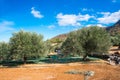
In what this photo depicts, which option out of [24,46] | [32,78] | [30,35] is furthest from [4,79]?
[30,35]

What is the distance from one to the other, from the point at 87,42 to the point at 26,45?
1797cm

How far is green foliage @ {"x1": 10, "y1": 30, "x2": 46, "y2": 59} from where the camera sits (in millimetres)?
55812

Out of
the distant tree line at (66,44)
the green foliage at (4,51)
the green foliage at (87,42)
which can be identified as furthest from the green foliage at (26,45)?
the green foliage at (87,42)

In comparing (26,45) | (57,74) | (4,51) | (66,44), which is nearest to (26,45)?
(26,45)

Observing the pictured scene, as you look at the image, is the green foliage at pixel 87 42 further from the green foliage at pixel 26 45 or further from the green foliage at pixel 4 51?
the green foliage at pixel 4 51

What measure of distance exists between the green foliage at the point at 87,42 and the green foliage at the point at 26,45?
8.20 m

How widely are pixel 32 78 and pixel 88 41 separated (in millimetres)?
30504

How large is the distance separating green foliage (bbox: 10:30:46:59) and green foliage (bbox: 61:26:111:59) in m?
8.20

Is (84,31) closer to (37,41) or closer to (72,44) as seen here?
(72,44)

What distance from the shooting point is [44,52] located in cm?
5881

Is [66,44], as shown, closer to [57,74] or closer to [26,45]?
[26,45]

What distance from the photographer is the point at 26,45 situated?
56500mm

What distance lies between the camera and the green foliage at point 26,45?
55.8m

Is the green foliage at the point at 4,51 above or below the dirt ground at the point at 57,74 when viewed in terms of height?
above
